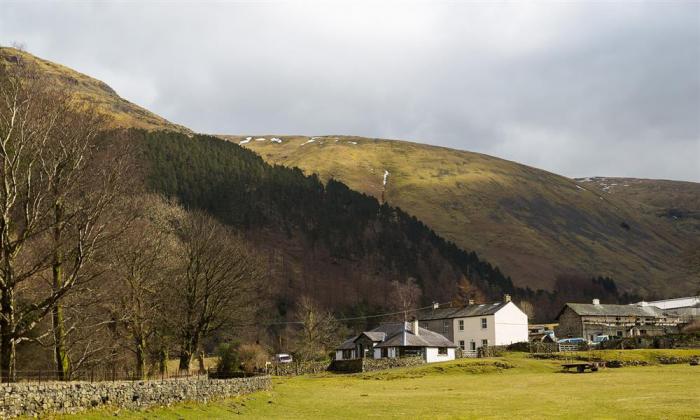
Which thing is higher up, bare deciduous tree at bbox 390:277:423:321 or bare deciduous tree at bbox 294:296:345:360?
bare deciduous tree at bbox 390:277:423:321

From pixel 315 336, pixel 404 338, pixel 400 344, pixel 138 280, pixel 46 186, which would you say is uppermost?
pixel 46 186

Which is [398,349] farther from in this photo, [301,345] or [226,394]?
[226,394]

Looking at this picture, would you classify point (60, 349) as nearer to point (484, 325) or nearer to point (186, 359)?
point (186, 359)

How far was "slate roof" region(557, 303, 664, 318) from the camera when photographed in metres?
127

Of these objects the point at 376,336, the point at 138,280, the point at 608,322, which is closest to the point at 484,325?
the point at 376,336

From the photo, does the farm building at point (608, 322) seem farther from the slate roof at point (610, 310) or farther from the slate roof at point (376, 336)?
the slate roof at point (376, 336)

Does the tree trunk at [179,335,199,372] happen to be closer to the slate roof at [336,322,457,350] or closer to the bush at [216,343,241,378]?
the bush at [216,343,241,378]

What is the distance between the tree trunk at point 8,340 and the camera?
29.9 m

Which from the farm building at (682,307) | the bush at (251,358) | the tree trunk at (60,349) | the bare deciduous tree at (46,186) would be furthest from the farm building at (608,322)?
the tree trunk at (60,349)

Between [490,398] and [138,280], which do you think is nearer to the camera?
[490,398]

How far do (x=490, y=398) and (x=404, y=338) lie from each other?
5289 centimetres

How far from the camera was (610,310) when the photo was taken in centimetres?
12850

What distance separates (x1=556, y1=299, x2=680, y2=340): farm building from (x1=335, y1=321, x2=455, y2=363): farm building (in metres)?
33.3

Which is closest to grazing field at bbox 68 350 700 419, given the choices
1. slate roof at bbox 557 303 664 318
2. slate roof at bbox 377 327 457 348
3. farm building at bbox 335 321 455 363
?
slate roof at bbox 377 327 457 348
